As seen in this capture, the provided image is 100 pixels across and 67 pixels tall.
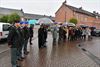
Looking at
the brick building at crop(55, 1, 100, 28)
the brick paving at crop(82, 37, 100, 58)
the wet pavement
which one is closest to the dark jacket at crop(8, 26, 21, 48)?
the wet pavement

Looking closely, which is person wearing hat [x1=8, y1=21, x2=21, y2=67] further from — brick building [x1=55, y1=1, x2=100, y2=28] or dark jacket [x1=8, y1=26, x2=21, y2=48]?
brick building [x1=55, y1=1, x2=100, y2=28]

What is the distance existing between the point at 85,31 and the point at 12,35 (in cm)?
2703

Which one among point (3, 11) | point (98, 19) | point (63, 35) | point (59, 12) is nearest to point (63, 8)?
point (59, 12)

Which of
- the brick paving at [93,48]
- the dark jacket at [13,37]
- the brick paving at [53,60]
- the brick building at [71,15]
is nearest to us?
the dark jacket at [13,37]

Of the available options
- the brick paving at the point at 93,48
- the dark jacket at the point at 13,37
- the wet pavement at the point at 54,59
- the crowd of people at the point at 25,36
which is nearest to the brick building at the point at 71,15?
the crowd of people at the point at 25,36

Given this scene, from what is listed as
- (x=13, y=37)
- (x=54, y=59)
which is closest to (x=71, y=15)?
(x=54, y=59)

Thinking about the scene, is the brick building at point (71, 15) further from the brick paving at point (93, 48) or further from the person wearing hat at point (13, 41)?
the person wearing hat at point (13, 41)

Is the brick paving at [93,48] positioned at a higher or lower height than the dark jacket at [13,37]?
lower

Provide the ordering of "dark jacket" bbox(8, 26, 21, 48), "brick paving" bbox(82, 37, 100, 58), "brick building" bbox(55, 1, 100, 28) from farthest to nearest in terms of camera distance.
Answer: "brick building" bbox(55, 1, 100, 28) → "brick paving" bbox(82, 37, 100, 58) → "dark jacket" bbox(8, 26, 21, 48)

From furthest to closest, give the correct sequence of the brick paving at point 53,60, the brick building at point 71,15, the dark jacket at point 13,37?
the brick building at point 71,15 < the brick paving at point 53,60 < the dark jacket at point 13,37

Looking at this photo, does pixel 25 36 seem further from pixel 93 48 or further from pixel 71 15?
pixel 71 15

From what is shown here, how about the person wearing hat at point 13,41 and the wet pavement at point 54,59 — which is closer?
the person wearing hat at point 13,41

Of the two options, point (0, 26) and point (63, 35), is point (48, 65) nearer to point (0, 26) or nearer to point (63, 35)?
point (0, 26)

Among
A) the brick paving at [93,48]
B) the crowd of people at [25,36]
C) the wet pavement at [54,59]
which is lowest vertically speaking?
the brick paving at [93,48]
